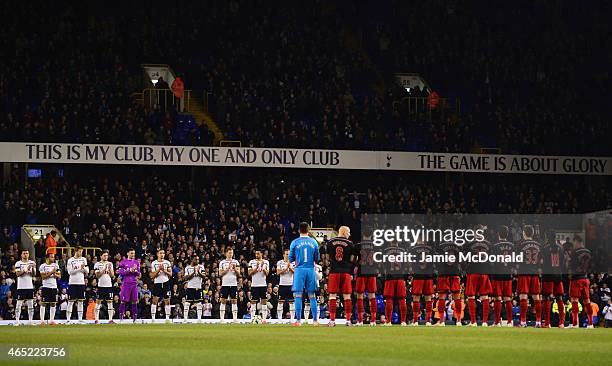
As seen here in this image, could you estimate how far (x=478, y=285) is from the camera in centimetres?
2209

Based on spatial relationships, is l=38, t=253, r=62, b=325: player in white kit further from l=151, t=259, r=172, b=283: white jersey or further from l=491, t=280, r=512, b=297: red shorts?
l=491, t=280, r=512, b=297: red shorts

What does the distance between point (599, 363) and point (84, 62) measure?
2896 cm

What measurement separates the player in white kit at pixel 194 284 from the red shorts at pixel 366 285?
5.85 meters

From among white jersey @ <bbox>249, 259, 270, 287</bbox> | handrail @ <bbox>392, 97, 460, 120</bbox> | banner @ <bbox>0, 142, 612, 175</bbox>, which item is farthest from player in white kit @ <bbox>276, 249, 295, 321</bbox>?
handrail @ <bbox>392, 97, 460, 120</bbox>

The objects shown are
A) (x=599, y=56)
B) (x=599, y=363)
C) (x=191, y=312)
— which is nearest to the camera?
(x=599, y=363)

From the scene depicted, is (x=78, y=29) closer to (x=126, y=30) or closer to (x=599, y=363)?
(x=126, y=30)

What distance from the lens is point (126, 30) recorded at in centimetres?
4209

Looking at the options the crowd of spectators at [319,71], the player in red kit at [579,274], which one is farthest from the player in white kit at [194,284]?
the crowd of spectators at [319,71]

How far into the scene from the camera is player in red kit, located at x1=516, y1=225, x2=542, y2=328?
21.3 m

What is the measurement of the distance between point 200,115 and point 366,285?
1984cm

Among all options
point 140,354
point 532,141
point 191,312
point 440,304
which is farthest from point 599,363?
point 532,141

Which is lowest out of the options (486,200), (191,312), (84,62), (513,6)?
(191,312)

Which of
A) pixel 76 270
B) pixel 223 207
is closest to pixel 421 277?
pixel 76 270

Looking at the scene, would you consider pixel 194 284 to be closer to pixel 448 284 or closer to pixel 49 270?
pixel 49 270
